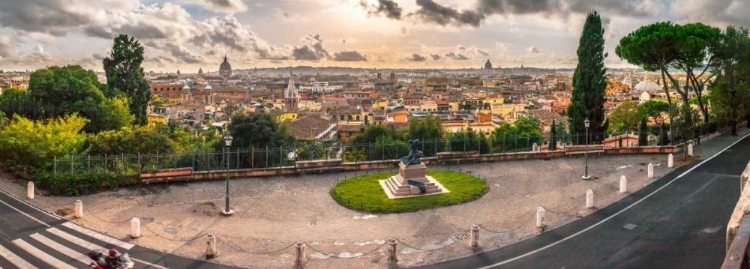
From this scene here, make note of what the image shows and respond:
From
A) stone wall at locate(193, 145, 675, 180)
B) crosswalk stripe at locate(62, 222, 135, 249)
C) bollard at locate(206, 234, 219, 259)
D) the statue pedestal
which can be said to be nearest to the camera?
bollard at locate(206, 234, 219, 259)

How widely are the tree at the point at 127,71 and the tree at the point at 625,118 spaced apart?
39588mm

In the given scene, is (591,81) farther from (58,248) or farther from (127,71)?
(127,71)

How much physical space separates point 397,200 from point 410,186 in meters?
1.02

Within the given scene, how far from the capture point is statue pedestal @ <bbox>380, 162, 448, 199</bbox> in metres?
19.1

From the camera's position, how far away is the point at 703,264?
Answer: 1169cm

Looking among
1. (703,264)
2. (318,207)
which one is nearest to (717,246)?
(703,264)

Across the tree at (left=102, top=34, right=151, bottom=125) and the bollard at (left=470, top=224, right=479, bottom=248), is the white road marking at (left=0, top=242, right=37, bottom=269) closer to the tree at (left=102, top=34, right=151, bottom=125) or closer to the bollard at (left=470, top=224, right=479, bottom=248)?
the bollard at (left=470, top=224, right=479, bottom=248)

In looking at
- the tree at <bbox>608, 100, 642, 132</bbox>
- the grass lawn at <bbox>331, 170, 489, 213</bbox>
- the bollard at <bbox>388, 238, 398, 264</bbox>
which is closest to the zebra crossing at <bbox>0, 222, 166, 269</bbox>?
the bollard at <bbox>388, 238, 398, 264</bbox>

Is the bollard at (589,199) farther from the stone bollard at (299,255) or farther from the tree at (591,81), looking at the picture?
the tree at (591,81)

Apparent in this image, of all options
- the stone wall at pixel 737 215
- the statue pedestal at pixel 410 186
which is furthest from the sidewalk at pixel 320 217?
the stone wall at pixel 737 215

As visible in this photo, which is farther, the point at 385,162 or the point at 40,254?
the point at 385,162

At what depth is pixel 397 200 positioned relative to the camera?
18375mm

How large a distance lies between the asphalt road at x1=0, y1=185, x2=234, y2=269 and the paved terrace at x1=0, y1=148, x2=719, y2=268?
0.49 metres

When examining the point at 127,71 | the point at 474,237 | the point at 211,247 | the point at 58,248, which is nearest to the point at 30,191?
the point at 58,248
